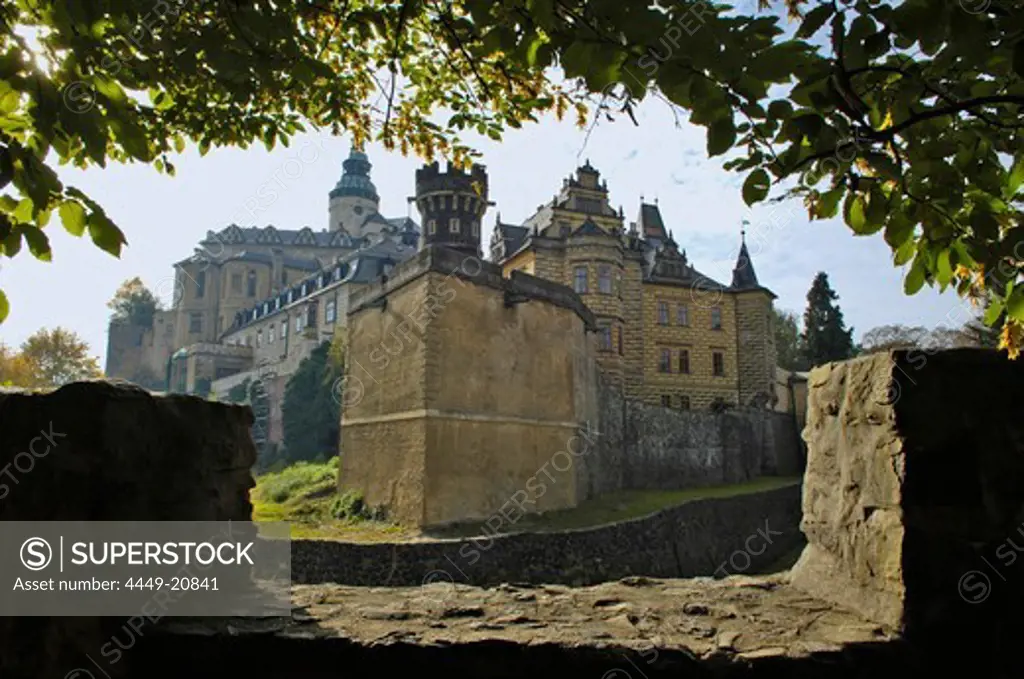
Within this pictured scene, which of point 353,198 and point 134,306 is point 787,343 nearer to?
point 353,198

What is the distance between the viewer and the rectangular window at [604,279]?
35.2m

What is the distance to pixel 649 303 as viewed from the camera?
128ft

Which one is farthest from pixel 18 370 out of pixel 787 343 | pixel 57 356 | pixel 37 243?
pixel 787 343

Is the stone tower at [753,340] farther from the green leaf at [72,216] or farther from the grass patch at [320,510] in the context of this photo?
the green leaf at [72,216]

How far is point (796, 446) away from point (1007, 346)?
3949 cm

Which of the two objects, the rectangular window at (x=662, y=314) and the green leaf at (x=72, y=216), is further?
the rectangular window at (x=662, y=314)

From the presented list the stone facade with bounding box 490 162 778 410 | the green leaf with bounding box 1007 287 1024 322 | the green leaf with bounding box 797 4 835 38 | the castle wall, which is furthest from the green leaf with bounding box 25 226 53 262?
the castle wall

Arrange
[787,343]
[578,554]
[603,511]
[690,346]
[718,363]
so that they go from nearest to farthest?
[578,554] < [603,511] < [690,346] < [718,363] < [787,343]

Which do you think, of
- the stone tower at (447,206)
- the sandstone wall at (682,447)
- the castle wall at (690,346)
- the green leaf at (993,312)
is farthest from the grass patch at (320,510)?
the castle wall at (690,346)

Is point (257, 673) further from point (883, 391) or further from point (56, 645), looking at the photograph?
point (883, 391)

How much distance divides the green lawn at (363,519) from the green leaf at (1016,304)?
1622cm

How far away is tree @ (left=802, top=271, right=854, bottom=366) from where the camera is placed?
143ft

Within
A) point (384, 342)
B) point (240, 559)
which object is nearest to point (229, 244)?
point (384, 342)

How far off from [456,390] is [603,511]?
6.71 meters
